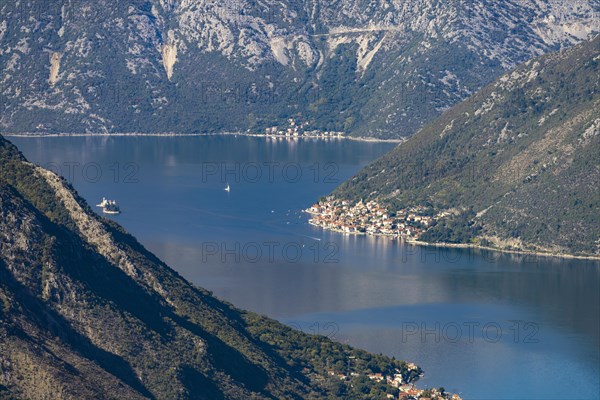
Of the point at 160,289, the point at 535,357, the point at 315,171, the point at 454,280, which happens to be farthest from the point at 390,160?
the point at 160,289

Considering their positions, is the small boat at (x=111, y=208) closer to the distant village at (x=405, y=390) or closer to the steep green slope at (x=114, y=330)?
the steep green slope at (x=114, y=330)

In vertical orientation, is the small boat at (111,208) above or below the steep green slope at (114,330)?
below

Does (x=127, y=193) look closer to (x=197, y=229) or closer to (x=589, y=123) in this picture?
(x=197, y=229)

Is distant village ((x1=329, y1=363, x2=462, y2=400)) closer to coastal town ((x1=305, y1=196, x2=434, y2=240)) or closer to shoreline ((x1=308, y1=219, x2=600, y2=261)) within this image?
shoreline ((x1=308, y1=219, x2=600, y2=261))

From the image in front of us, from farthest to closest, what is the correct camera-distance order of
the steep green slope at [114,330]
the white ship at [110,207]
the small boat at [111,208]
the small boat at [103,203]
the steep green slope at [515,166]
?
the small boat at [103,203] < the white ship at [110,207] < the small boat at [111,208] < the steep green slope at [515,166] < the steep green slope at [114,330]

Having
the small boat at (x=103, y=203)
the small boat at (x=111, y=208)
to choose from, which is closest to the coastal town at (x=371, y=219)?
the small boat at (x=111, y=208)

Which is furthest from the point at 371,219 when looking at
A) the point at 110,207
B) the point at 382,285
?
the point at 382,285

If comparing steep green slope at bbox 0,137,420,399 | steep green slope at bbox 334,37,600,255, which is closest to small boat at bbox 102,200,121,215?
steep green slope at bbox 334,37,600,255
